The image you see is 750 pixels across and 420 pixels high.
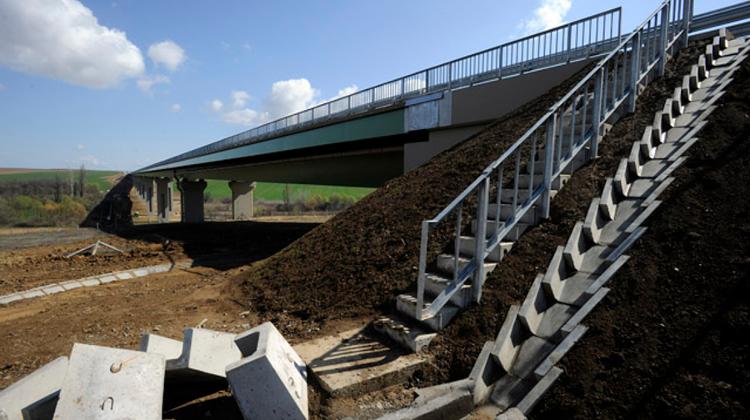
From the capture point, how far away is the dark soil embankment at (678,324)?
116 inches

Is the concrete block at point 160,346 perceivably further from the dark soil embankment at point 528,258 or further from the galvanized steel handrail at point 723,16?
the galvanized steel handrail at point 723,16

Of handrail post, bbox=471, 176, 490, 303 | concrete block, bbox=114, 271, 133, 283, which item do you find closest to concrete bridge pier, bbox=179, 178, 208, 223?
concrete block, bbox=114, 271, 133, 283

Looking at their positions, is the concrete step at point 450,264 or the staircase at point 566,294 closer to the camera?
the staircase at point 566,294

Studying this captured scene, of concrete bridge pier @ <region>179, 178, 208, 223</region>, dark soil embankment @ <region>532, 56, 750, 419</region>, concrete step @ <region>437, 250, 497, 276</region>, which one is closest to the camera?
dark soil embankment @ <region>532, 56, 750, 419</region>

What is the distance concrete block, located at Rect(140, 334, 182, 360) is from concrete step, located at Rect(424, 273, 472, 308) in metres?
3.12

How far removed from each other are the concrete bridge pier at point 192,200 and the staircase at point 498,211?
46.7 m

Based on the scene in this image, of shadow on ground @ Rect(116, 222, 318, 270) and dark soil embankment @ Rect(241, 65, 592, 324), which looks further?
shadow on ground @ Rect(116, 222, 318, 270)

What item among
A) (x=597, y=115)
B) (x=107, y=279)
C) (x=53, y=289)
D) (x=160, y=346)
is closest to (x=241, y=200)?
(x=107, y=279)

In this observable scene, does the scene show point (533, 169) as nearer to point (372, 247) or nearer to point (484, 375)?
point (484, 375)

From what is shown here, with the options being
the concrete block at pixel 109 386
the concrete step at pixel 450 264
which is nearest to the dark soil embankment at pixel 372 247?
the concrete step at pixel 450 264

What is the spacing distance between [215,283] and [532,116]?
926 cm

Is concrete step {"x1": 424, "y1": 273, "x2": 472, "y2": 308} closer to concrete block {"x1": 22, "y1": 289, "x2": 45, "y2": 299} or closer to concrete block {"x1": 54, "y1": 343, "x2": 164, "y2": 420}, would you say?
concrete block {"x1": 54, "y1": 343, "x2": 164, "y2": 420}

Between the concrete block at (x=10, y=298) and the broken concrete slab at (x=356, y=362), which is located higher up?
the broken concrete slab at (x=356, y=362)

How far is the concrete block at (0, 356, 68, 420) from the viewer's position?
3.48 meters
